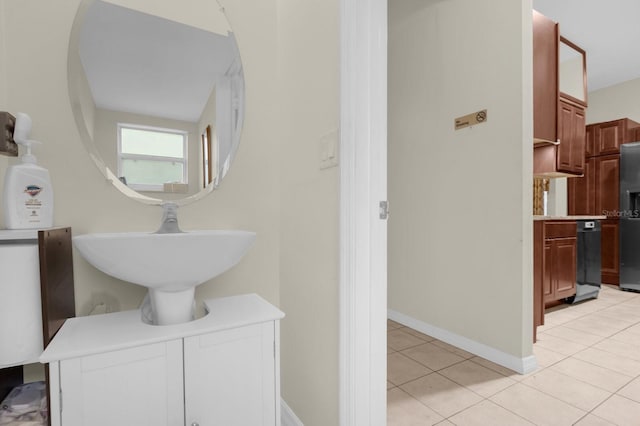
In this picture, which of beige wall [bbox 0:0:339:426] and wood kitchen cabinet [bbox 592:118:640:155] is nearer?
beige wall [bbox 0:0:339:426]

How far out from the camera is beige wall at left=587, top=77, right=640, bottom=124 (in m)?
4.27

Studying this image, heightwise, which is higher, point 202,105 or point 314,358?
point 202,105

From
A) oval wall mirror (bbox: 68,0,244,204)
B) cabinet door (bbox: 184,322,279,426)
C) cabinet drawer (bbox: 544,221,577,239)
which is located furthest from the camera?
cabinet drawer (bbox: 544,221,577,239)

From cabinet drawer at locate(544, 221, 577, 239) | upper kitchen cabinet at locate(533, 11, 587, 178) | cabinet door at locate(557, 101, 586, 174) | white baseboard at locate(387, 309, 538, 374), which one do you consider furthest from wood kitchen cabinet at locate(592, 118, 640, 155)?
white baseboard at locate(387, 309, 538, 374)

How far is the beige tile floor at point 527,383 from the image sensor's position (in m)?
1.37

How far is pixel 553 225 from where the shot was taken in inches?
101

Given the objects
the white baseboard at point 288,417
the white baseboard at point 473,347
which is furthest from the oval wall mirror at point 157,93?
the white baseboard at point 473,347

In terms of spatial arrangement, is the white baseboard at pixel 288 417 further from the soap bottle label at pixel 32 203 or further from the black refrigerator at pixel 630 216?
the black refrigerator at pixel 630 216

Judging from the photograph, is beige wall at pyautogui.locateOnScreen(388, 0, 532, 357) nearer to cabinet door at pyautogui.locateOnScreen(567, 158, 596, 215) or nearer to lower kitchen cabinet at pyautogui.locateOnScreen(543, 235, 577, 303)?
lower kitchen cabinet at pyautogui.locateOnScreen(543, 235, 577, 303)

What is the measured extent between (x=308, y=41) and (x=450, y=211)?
1498mm

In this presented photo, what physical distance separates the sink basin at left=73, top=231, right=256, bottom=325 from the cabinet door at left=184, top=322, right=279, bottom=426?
0.15m

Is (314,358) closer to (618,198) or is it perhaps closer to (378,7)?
(378,7)

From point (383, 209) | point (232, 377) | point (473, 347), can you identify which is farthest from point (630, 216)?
point (232, 377)

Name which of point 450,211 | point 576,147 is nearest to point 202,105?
point 450,211
